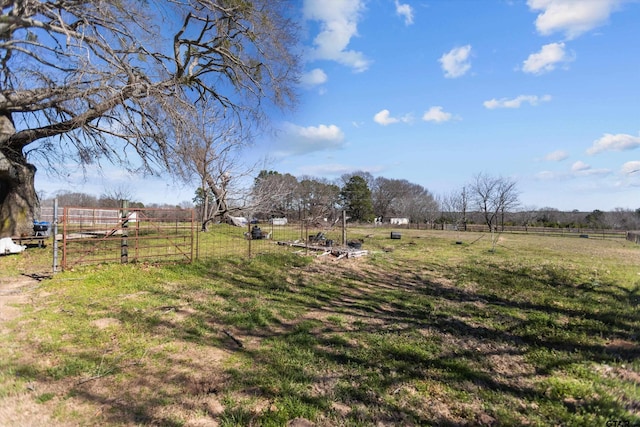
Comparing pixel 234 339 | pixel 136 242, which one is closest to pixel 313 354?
pixel 234 339

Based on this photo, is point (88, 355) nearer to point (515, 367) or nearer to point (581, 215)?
point (515, 367)

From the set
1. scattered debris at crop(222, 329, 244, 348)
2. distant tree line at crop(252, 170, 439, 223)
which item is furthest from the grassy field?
distant tree line at crop(252, 170, 439, 223)

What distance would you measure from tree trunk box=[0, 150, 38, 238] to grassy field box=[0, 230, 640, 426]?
6.55m

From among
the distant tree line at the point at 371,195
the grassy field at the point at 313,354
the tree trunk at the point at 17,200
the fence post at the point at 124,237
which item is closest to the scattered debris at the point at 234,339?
the grassy field at the point at 313,354

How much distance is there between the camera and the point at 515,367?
11.6 ft

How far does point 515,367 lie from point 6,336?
21.2ft

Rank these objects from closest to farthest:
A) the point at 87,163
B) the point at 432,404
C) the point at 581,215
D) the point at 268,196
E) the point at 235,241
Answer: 1. the point at 432,404
2. the point at 87,163
3. the point at 235,241
4. the point at 268,196
5. the point at 581,215

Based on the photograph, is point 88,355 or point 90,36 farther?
point 90,36

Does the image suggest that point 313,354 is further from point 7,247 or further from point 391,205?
point 391,205

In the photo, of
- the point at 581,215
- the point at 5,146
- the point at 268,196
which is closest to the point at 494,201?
the point at 581,215

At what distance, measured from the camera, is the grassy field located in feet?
8.63

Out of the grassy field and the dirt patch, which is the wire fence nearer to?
the dirt patch

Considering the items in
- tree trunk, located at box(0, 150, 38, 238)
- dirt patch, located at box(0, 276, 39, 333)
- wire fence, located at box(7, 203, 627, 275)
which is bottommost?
dirt patch, located at box(0, 276, 39, 333)

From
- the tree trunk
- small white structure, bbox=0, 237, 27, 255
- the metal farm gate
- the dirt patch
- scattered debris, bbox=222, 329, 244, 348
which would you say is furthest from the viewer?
the tree trunk
